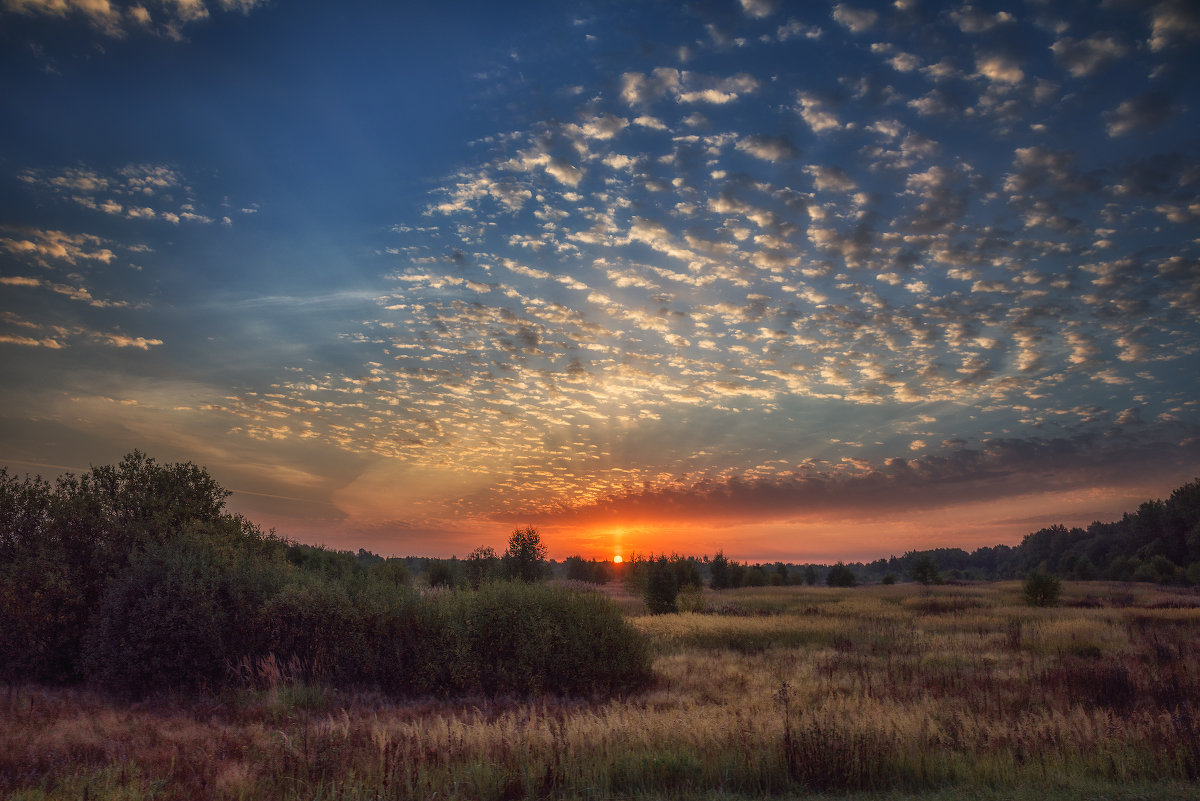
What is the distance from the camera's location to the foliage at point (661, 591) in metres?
48.8

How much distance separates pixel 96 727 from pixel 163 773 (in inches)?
180

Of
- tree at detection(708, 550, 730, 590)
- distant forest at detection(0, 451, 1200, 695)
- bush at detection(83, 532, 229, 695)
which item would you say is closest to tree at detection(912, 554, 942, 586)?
tree at detection(708, 550, 730, 590)

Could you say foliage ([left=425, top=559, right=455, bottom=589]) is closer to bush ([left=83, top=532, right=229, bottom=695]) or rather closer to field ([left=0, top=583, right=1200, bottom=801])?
bush ([left=83, top=532, right=229, bottom=695])

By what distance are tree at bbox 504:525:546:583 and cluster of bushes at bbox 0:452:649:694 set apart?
20093 millimetres

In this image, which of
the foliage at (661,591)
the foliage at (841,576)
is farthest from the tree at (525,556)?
the foliage at (841,576)

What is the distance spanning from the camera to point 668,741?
10406 millimetres

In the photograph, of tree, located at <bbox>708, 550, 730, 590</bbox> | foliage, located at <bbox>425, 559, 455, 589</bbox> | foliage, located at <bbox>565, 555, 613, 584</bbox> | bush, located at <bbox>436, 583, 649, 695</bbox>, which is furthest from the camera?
foliage, located at <bbox>565, 555, 613, 584</bbox>

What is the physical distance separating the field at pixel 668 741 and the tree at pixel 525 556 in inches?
858

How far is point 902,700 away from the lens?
15477mm

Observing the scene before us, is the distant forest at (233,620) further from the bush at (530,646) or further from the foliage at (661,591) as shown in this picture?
the foliage at (661,591)

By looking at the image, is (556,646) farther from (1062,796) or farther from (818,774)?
(1062,796)

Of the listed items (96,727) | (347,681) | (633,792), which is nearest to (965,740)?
(633,792)

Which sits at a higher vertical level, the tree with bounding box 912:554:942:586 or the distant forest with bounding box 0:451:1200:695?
the distant forest with bounding box 0:451:1200:695

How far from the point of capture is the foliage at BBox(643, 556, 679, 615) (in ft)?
160
